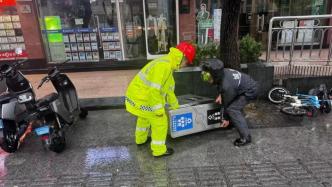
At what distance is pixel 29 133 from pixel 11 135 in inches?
23.4

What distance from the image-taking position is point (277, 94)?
5.30m

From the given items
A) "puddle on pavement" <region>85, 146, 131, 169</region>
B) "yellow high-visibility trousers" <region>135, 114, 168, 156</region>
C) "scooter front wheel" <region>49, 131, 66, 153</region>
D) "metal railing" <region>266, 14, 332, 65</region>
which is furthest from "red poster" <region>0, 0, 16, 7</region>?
"metal railing" <region>266, 14, 332, 65</region>

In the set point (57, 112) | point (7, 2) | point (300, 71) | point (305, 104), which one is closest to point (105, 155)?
point (57, 112)

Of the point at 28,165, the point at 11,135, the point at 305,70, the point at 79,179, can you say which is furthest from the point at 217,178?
the point at 305,70

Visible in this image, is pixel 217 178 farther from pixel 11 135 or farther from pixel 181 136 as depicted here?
pixel 11 135

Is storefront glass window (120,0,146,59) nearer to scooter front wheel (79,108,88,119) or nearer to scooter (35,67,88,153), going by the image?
scooter front wheel (79,108,88,119)

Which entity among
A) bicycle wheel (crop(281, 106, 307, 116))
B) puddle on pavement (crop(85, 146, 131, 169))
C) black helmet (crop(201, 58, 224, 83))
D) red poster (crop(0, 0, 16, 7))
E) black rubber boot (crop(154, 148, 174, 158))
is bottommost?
puddle on pavement (crop(85, 146, 131, 169))

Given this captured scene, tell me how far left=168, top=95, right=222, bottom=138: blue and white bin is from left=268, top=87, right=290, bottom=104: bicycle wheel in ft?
5.36

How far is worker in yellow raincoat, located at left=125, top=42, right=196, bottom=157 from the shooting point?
352 centimetres

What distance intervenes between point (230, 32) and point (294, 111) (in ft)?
5.63

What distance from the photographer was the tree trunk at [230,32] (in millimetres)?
4629

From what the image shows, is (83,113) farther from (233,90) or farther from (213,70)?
(233,90)

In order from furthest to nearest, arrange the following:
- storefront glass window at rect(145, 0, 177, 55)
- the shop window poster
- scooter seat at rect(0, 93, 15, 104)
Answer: the shop window poster
storefront glass window at rect(145, 0, 177, 55)
scooter seat at rect(0, 93, 15, 104)

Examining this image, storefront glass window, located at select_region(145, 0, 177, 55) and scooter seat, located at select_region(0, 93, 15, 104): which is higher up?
storefront glass window, located at select_region(145, 0, 177, 55)
